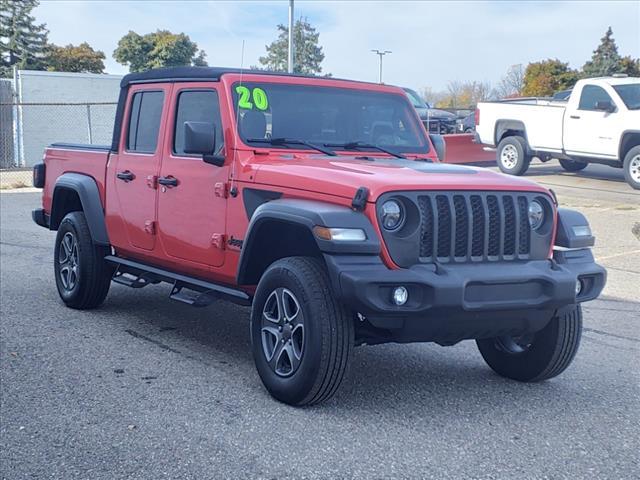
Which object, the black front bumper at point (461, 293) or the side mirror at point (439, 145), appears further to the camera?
the side mirror at point (439, 145)

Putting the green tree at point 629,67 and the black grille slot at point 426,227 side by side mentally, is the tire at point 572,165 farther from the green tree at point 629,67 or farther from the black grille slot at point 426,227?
the green tree at point 629,67

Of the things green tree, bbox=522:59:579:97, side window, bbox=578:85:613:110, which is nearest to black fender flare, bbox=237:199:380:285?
side window, bbox=578:85:613:110

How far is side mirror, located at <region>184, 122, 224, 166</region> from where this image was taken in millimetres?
5961

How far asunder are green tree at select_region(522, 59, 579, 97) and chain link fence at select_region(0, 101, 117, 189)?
2101 cm

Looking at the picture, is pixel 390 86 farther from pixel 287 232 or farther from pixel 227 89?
pixel 287 232

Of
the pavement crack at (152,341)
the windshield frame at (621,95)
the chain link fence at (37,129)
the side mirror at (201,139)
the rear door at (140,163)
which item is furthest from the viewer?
the chain link fence at (37,129)

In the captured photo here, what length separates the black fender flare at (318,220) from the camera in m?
4.88

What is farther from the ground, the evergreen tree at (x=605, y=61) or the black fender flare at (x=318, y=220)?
the evergreen tree at (x=605, y=61)

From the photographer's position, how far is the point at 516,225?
5293 millimetres

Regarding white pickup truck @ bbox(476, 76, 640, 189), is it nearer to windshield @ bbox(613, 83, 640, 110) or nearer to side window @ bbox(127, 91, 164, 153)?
windshield @ bbox(613, 83, 640, 110)

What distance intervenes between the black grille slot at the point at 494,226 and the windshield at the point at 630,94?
515 inches

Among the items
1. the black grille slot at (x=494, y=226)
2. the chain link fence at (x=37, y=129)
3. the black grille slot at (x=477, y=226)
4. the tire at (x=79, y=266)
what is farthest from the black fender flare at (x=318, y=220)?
the chain link fence at (x=37, y=129)

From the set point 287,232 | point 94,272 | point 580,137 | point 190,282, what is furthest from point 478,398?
point 580,137

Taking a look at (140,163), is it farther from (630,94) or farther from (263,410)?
(630,94)
